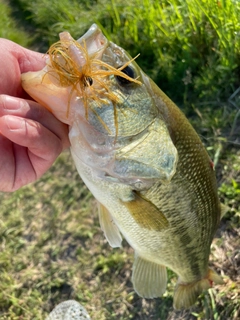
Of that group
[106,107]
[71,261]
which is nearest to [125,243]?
[71,261]

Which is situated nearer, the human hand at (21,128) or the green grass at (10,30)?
the human hand at (21,128)

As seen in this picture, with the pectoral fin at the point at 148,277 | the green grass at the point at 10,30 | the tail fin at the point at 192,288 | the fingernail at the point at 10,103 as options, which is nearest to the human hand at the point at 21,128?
the fingernail at the point at 10,103

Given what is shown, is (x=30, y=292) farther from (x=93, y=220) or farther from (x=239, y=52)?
(x=239, y=52)

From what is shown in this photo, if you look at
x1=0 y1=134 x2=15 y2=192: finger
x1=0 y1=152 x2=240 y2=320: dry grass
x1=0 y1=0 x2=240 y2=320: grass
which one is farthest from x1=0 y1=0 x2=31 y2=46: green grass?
x1=0 y1=134 x2=15 y2=192: finger

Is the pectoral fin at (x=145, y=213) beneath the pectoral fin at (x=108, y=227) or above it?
above

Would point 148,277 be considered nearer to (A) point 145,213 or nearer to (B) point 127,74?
(A) point 145,213

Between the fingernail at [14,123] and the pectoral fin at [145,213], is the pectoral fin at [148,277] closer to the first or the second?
the pectoral fin at [145,213]

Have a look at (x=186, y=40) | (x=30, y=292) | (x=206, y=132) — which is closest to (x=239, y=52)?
(x=186, y=40)
